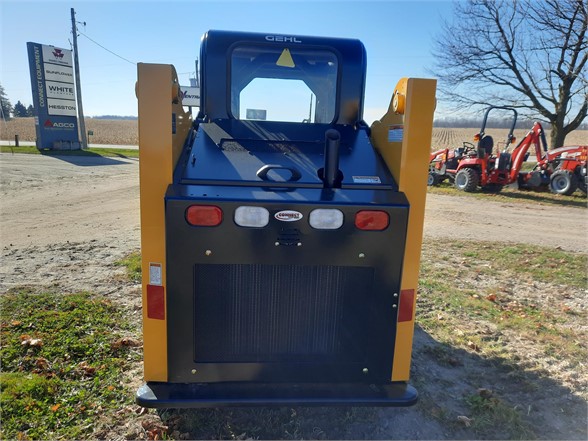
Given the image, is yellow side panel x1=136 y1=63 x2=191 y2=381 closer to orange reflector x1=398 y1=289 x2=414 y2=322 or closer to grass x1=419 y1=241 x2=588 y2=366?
orange reflector x1=398 y1=289 x2=414 y2=322

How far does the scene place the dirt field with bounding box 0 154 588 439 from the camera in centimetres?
281

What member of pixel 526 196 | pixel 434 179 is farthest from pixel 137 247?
pixel 434 179

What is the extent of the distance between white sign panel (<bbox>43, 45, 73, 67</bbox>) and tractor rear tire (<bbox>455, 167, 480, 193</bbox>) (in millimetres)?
20619

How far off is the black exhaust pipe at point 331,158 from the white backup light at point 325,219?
217mm

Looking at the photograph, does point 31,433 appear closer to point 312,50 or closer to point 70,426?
point 70,426

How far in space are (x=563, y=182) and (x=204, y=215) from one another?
13.9m

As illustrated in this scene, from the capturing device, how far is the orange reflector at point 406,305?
2.57 meters

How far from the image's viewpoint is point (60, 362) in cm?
331

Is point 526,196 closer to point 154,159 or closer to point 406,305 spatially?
point 406,305

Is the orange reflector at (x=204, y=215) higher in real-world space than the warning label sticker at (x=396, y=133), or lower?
lower

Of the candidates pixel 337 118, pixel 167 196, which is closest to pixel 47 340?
pixel 167 196

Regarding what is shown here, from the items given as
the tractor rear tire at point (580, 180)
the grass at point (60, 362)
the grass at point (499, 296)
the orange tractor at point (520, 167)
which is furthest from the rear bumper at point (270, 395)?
the tractor rear tire at point (580, 180)

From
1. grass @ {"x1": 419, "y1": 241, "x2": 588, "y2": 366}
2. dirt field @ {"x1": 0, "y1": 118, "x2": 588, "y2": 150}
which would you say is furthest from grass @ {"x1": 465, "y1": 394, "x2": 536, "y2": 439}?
dirt field @ {"x1": 0, "y1": 118, "x2": 588, "y2": 150}

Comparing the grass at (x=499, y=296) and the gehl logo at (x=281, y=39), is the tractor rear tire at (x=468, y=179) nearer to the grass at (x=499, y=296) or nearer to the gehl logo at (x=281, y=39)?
the grass at (x=499, y=296)
